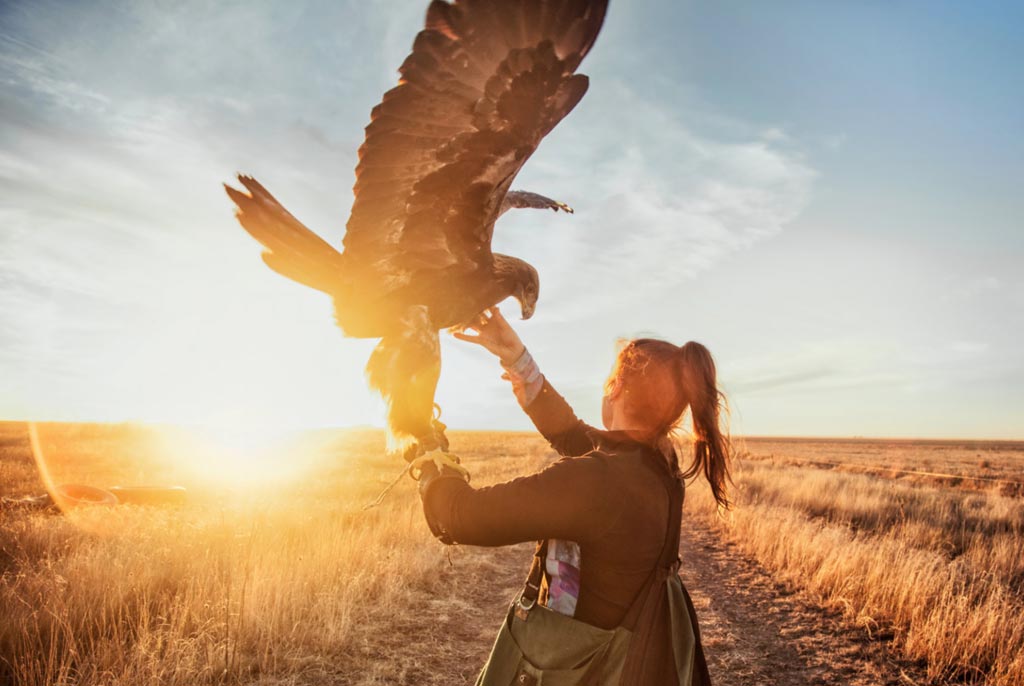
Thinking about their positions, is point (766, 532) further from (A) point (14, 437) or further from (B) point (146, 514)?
(A) point (14, 437)

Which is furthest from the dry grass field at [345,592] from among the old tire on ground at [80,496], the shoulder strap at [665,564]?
the shoulder strap at [665,564]

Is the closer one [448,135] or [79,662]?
[448,135]

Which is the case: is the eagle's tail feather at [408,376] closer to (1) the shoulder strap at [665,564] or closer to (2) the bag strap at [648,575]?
(2) the bag strap at [648,575]

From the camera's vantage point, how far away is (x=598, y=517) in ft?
5.25

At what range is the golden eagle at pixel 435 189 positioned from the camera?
279 centimetres

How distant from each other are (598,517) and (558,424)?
3.09ft

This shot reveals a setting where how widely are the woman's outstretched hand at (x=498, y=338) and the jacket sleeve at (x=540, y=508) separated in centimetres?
114

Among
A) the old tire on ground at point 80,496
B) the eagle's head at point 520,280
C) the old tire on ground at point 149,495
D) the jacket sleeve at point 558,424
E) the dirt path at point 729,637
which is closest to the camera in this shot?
the jacket sleeve at point 558,424

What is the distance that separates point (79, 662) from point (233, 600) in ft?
3.91

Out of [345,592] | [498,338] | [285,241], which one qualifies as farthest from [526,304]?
[345,592]

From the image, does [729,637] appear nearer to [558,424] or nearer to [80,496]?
[558,424]

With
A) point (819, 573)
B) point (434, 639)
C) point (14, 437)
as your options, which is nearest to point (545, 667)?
point (434, 639)

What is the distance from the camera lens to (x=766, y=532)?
888 cm

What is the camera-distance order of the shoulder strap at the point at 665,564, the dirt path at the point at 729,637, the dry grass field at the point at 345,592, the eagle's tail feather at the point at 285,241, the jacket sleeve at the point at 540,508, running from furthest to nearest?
the dirt path at the point at 729,637, the dry grass field at the point at 345,592, the eagle's tail feather at the point at 285,241, the shoulder strap at the point at 665,564, the jacket sleeve at the point at 540,508
